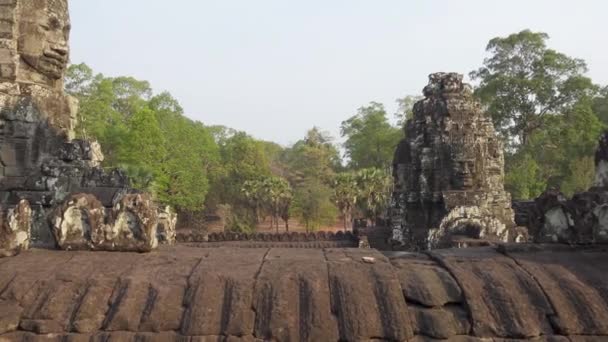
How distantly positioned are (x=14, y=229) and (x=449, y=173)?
29.0ft

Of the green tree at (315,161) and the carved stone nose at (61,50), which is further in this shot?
the green tree at (315,161)

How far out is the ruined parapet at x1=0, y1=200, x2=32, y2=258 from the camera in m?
3.29

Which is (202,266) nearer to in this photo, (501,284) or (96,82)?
(501,284)

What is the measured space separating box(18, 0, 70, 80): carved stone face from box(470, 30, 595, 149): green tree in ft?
101

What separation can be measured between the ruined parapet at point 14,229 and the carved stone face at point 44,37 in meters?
3.03

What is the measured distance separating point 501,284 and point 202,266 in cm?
169

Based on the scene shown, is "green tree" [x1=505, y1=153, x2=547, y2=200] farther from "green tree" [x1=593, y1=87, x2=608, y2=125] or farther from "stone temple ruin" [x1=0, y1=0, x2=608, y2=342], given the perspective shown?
"stone temple ruin" [x1=0, y1=0, x2=608, y2=342]

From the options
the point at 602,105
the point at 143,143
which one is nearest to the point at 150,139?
the point at 143,143

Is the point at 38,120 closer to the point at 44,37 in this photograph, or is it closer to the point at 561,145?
the point at 44,37

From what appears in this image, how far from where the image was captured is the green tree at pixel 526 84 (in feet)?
106

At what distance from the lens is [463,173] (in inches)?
412

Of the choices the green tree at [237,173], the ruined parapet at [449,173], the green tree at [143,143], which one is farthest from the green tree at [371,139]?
the ruined parapet at [449,173]

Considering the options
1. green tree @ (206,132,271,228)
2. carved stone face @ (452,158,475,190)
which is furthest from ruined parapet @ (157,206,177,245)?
green tree @ (206,132,271,228)

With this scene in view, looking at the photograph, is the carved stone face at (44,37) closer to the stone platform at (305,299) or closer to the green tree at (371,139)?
the stone platform at (305,299)
